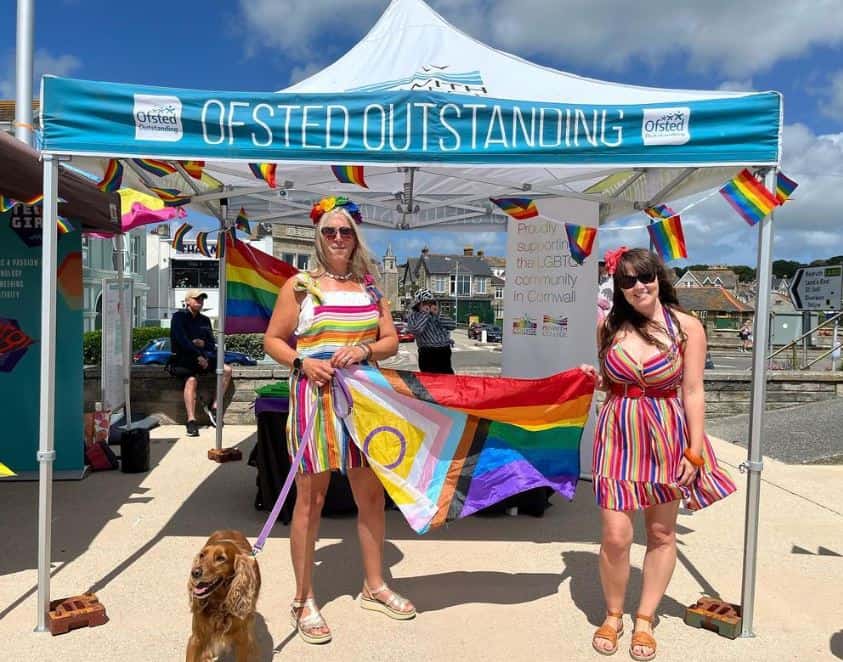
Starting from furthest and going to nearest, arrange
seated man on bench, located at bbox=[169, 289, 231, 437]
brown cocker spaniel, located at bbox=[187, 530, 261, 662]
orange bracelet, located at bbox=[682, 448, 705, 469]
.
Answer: seated man on bench, located at bbox=[169, 289, 231, 437]
orange bracelet, located at bbox=[682, 448, 705, 469]
brown cocker spaniel, located at bbox=[187, 530, 261, 662]

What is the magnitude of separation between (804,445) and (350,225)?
6.51 metres

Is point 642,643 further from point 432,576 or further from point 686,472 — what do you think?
point 432,576

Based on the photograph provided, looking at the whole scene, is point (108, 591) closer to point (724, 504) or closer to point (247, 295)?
point (247, 295)

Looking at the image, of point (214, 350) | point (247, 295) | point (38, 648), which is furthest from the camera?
point (214, 350)

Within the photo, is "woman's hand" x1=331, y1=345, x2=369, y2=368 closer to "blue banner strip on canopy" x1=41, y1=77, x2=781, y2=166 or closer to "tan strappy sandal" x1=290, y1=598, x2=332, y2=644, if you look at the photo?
"blue banner strip on canopy" x1=41, y1=77, x2=781, y2=166

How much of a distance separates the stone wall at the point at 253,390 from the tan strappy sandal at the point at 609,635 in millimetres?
5860

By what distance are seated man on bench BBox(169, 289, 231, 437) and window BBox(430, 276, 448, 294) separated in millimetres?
74451

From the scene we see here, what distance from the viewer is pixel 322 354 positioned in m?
3.01

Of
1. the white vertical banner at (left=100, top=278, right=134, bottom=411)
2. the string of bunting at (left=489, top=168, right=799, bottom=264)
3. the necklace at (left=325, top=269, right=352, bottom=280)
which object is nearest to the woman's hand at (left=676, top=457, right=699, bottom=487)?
the string of bunting at (left=489, top=168, right=799, bottom=264)

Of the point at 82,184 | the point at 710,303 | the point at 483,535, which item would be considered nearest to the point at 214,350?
the point at 82,184

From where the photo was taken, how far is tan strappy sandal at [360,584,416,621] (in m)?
3.25

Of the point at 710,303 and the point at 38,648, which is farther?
the point at 710,303

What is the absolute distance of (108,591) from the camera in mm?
3527

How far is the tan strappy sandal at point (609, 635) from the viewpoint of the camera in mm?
2980
